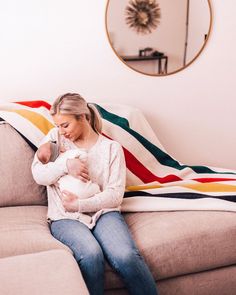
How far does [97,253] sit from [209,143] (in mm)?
1626

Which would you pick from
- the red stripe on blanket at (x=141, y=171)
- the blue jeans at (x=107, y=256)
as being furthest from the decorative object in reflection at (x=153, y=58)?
the blue jeans at (x=107, y=256)

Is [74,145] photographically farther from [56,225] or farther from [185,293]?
[185,293]

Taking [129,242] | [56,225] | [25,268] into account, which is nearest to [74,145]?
[56,225]

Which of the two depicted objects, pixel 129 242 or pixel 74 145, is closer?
pixel 129 242

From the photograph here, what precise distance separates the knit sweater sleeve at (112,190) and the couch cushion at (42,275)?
1.16 feet

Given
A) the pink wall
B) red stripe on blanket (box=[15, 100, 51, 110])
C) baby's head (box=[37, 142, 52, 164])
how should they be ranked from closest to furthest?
1. baby's head (box=[37, 142, 52, 164])
2. red stripe on blanket (box=[15, 100, 51, 110])
3. the pink wall

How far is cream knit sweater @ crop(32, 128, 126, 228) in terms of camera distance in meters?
2.16

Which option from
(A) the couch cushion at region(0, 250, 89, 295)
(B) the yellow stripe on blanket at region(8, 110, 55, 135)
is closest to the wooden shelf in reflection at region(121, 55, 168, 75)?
(B) the yellow stripe on blanket at region(8, 110, 55, 135)

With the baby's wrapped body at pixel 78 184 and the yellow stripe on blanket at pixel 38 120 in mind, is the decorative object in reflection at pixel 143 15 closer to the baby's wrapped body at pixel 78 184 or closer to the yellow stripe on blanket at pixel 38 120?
the yellow stripe on blanket at pixel 38 120

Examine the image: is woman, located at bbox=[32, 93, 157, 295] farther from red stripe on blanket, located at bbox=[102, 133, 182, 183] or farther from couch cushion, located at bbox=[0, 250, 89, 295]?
red stripe on blanket, located at bbox=[102, 133, 182, 183]

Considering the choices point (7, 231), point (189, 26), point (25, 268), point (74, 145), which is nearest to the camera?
point (25, 268)

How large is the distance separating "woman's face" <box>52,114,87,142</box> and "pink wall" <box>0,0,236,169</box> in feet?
2.31

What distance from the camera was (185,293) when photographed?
210 cm

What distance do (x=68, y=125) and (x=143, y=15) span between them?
3.69 feet
